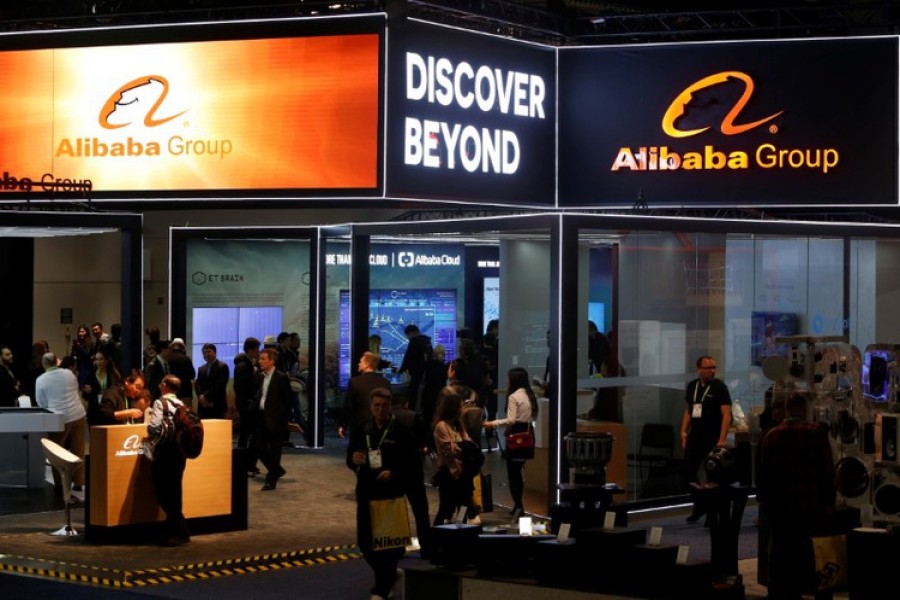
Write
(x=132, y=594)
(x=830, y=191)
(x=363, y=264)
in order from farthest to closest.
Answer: (x=363, y=264), (x=830, y=191), (x=132, y=594)

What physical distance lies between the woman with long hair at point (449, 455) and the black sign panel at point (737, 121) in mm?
5520

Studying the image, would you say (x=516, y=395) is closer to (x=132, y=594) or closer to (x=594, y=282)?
(x=594, y=282)

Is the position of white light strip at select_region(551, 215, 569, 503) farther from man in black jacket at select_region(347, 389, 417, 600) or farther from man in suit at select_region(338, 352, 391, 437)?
man in black jacket at select_region(347, 389, 417, 600)

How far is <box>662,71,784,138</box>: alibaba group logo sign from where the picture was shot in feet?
54.6

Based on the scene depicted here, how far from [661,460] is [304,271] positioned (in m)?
7.90

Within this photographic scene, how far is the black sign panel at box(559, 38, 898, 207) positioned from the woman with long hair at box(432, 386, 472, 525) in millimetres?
5520

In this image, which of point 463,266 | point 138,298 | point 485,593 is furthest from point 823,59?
point 485,593

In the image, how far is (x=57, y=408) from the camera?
15648mm

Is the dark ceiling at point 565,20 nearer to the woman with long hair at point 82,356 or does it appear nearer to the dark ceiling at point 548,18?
the dark ceiling at point 548,18

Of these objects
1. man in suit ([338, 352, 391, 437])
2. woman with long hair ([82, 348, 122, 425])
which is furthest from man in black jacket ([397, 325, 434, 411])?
man in suit ([338, 352, 391, 437])

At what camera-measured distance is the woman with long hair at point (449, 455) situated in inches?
477

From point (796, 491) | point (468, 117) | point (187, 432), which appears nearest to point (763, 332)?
point (468, 117)

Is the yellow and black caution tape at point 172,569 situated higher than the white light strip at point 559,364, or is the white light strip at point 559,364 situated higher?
the white light strip at point 559,364

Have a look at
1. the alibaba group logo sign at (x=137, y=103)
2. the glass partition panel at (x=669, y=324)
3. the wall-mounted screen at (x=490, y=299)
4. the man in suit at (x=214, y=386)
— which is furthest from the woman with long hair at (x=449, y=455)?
the wall-mounted screen at (x=490, y=299)
